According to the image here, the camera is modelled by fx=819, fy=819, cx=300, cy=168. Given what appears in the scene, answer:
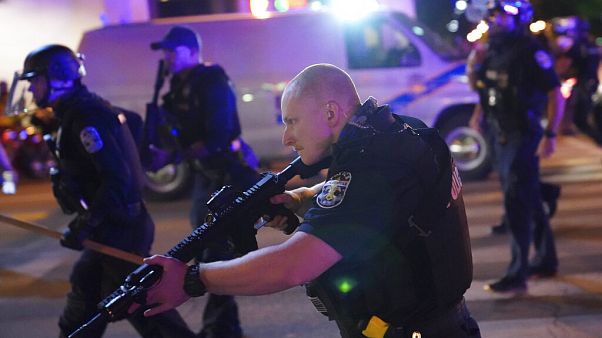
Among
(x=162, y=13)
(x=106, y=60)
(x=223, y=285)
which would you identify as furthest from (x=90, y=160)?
(x=162, y=13)

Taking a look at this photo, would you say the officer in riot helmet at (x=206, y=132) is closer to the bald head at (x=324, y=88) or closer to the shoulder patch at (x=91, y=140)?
the shoulder patch at (x=91, y=140)

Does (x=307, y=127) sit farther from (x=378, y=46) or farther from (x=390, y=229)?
(x=378, y=46)

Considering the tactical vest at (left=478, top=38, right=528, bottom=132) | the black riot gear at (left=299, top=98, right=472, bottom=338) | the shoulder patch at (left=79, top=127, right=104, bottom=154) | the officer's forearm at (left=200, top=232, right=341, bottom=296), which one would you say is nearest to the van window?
the tactical vest at (left=478, top=38, right=528, bottom=132)

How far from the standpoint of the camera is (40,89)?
4.02m

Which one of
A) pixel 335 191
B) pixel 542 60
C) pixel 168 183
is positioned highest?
pixel 335 191

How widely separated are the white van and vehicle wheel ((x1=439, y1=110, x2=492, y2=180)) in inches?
0.5

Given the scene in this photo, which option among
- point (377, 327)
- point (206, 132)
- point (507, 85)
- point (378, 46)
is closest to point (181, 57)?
point (206, 132)

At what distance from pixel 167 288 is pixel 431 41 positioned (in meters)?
8.40

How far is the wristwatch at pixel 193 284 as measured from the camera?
7.03 feet

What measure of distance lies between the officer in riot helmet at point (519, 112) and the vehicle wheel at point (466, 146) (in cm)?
445

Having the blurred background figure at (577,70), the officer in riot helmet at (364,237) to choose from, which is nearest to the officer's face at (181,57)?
the officer in riot helmet at (364,237)

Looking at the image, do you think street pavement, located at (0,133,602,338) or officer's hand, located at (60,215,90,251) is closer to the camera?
officer's hand, located at (60,215,90,251)

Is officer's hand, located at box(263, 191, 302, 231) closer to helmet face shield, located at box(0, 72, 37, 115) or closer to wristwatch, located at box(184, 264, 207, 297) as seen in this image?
wristwatch, located at box(184, 264, 207, 297)

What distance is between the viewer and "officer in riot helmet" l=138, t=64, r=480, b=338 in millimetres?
2115
